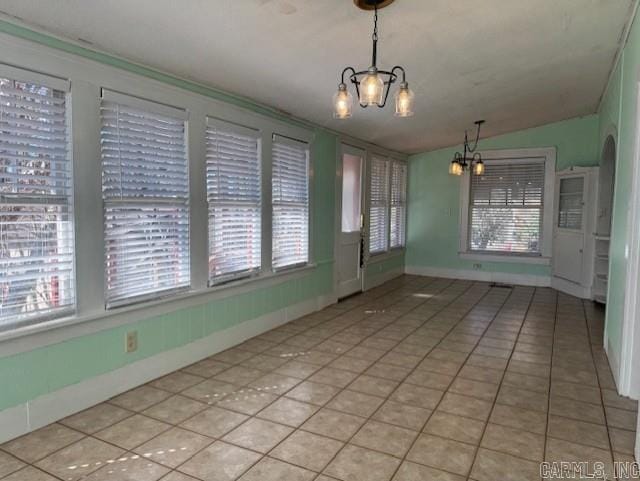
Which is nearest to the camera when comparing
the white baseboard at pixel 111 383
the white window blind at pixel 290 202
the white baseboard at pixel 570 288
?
the white baseboard at pixel 111 383

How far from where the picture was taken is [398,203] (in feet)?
26.2

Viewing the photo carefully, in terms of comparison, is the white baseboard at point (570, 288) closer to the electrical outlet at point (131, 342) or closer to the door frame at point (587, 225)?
the door frame at point (587, 225)

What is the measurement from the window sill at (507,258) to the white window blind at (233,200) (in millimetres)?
4820

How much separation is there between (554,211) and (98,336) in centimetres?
684

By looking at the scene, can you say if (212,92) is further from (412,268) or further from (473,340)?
(412,268)

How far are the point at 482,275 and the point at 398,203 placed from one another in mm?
1971

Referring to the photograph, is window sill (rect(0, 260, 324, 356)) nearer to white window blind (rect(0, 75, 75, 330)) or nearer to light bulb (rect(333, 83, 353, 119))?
white window blind (rect(0, 75, 75, 330))

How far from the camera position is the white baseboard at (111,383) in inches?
97.6

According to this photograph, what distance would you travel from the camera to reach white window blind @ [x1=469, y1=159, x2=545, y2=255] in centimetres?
735

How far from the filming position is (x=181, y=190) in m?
3.39

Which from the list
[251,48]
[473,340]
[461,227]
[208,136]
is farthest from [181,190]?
[461,227]

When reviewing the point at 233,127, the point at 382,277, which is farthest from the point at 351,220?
the point at 233,127

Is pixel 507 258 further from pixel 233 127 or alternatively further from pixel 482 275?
pixel 233 127

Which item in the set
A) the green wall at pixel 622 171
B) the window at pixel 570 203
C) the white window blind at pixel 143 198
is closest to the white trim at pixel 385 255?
the window at pixel 570 203
